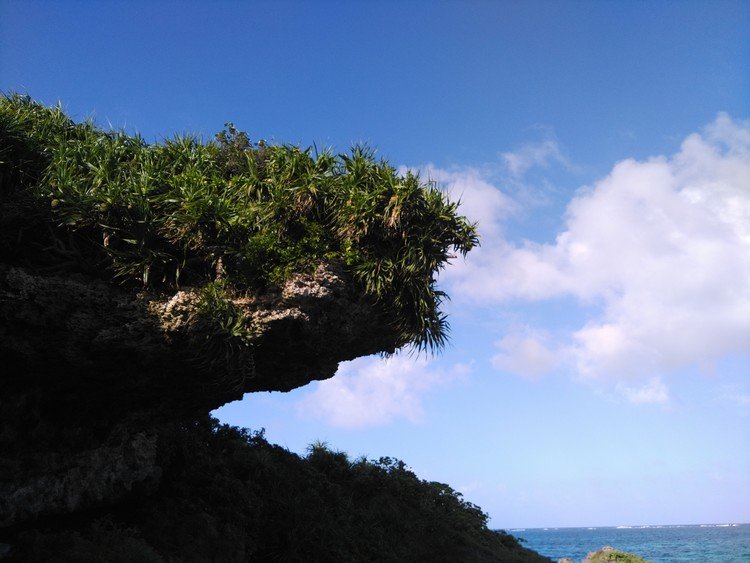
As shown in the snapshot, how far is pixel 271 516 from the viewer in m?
13.3

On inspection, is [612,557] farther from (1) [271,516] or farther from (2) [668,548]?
(2) [668,548]

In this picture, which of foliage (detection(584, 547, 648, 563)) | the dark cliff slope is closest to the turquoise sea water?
foliage (detection(584, 547, 648, 563))

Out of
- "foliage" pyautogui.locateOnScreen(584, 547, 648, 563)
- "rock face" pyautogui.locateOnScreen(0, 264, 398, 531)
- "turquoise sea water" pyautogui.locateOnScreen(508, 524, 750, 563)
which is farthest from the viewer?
"turquoise sea water" pyautogui.locateOnScreen(508, 524, 750, 563)

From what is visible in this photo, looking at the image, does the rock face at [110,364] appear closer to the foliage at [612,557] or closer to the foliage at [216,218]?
the foliage at [216,218]

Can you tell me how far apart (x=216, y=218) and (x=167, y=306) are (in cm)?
181

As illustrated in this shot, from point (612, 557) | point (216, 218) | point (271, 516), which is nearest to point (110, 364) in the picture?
point (216, 218)

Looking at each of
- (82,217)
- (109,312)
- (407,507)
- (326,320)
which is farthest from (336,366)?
(407,507)

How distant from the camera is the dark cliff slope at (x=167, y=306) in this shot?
32.0 feet

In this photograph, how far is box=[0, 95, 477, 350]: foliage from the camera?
10039mm

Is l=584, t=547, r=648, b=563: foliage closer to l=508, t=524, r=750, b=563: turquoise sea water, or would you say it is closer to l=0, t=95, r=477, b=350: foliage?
l=508, t=524, r=750, b=563: turquoise sea water

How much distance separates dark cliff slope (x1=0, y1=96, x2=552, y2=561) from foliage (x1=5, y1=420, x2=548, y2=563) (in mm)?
60

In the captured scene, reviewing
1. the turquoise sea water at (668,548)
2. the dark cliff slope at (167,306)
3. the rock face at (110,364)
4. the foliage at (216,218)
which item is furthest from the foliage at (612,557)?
the rock face at (110,364)

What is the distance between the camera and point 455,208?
1208cm

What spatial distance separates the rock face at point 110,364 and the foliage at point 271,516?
76 cm
